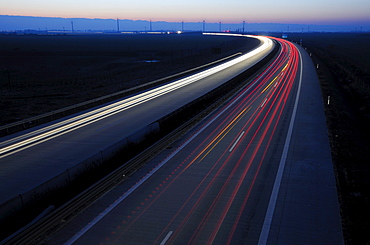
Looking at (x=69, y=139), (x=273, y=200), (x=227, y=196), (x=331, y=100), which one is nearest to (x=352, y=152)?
(x=273, y=200)

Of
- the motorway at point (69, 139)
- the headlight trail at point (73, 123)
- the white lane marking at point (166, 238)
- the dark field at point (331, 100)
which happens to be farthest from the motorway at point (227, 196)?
the headlight trail at point (73, 123)

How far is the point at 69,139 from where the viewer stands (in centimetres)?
2148

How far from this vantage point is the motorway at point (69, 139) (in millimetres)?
15875

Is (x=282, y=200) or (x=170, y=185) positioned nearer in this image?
(x=282, y=200)

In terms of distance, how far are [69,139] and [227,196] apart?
12.3 meters

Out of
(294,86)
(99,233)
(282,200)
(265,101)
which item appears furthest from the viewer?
(294,86)

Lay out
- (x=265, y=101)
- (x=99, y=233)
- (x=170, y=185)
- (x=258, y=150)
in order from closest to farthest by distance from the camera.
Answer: (x=99, y=233)
(x=170, y=185)
(x=258, y=150)
(x=265, y=101)

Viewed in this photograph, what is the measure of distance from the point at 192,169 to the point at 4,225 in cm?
851

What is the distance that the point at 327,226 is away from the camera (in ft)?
37.8

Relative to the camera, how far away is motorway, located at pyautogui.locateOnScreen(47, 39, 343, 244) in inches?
436

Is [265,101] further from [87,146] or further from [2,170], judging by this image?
[2,170]

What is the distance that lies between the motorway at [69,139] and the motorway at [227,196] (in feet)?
11.7

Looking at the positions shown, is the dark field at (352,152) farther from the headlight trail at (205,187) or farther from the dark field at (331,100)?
the headlight trail at (205,187)

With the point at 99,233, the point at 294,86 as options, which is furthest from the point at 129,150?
the point at 294,86
